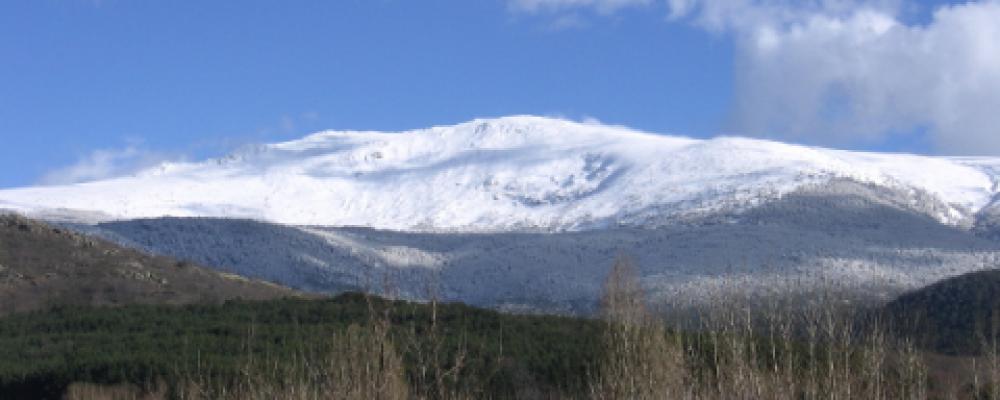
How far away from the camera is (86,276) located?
99.8m

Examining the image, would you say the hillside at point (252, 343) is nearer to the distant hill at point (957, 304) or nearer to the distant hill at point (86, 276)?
the distant hill at point (86, 276)

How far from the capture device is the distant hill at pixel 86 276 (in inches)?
3684

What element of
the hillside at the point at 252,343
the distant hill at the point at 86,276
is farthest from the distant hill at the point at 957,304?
the distant hill at the point at 86,276

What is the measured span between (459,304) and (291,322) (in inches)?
337

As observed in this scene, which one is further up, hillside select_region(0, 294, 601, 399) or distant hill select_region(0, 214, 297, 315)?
distant hill select_region(0, 214, 297, 315)

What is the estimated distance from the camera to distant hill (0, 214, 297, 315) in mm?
93562

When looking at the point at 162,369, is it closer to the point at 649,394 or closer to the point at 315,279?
the point at 649,394

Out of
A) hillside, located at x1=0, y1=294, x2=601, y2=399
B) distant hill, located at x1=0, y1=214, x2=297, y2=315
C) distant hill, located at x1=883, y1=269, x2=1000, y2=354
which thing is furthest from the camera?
distant hill, located at x1=0, y1=214, x2=297, y2=315

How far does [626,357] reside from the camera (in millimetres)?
33656

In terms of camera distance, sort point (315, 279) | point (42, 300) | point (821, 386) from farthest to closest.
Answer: point (315, 279), point (42, 300), point (821, 386)

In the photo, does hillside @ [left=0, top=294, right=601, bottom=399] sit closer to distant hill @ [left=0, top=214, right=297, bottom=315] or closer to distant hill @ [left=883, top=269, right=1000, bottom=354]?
distant hill @ [left=0, top=214, right=297, bottom=315]

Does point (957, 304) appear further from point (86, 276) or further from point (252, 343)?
point (252, 343)

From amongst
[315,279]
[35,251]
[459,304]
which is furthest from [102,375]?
[315,279]

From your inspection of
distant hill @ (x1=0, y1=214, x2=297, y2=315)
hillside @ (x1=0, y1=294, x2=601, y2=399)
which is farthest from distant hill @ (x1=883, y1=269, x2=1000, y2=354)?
distant hill @ (x1=0, y1=214, x2=297, y2=315)
